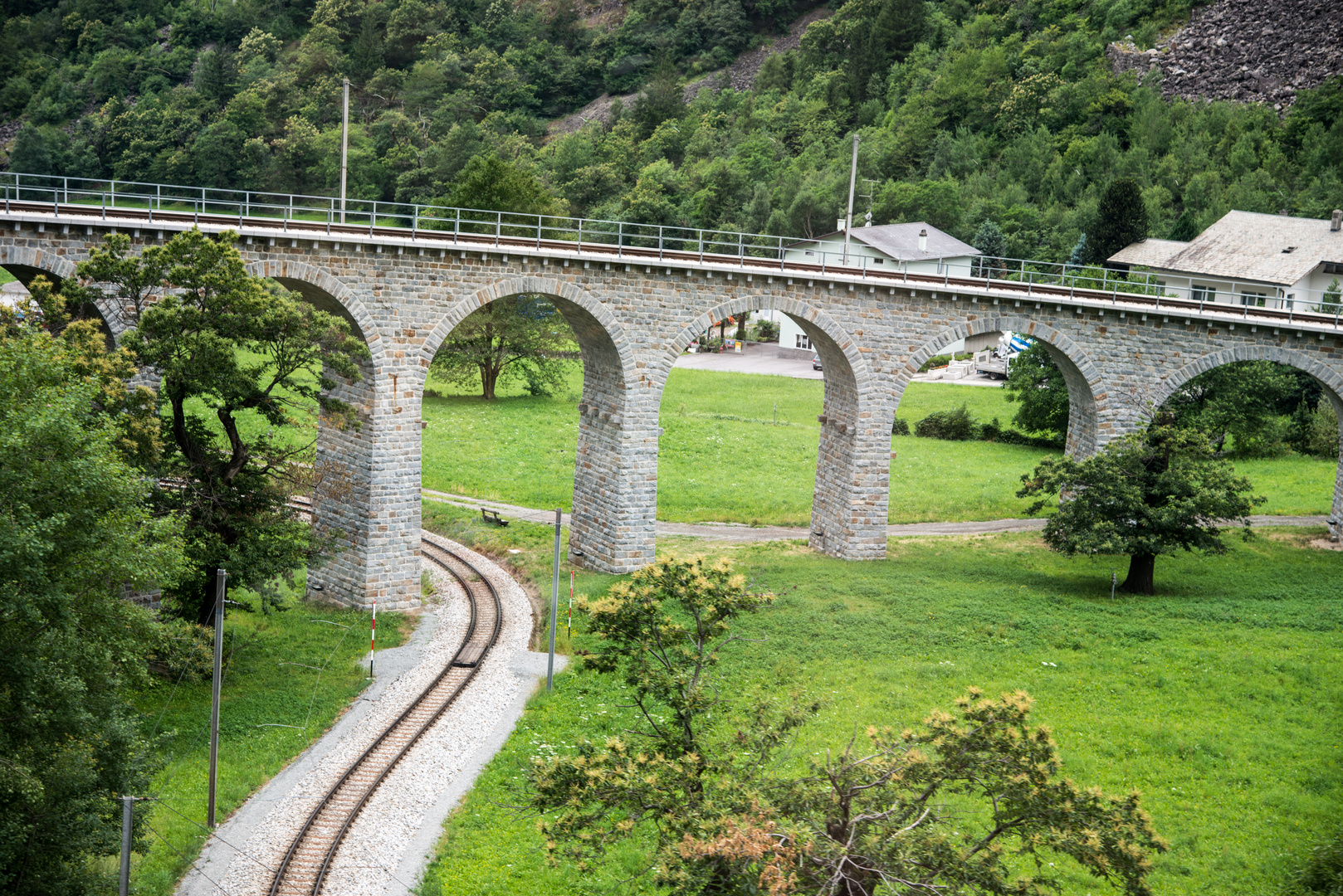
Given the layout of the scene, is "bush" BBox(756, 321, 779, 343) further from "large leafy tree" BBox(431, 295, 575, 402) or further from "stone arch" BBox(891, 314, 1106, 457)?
"stone arch" BBox(891, 314, 1106, 457)

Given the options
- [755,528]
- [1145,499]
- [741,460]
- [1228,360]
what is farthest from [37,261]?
[1228,360]

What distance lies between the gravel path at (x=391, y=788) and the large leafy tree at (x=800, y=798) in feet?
20.5

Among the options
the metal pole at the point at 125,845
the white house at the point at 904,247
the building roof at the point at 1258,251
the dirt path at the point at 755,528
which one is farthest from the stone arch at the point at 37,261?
the building roof at the point at 1258,251

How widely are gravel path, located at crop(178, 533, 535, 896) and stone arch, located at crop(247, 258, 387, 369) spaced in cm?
939

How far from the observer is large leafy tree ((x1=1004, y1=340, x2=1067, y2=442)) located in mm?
63406

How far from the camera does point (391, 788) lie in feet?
88.8

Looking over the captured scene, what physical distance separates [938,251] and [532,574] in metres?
43.4

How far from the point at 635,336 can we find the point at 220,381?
14.7 meters

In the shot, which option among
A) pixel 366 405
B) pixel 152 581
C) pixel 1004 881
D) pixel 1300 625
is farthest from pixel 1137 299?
pixel 152 581

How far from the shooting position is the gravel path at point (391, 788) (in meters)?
23.3

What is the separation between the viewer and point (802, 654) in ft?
113

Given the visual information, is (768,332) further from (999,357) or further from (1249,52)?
(1249,52)

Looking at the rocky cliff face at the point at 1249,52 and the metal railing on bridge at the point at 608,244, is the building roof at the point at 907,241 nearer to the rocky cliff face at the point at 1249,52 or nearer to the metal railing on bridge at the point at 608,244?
the metal railing on bridge at the point at 608,244

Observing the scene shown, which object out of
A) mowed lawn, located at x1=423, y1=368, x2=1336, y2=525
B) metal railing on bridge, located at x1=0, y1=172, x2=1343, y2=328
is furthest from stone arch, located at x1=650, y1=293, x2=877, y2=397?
mowed lawn, located at x1=423, y1=368, x2=1336, y2=525
